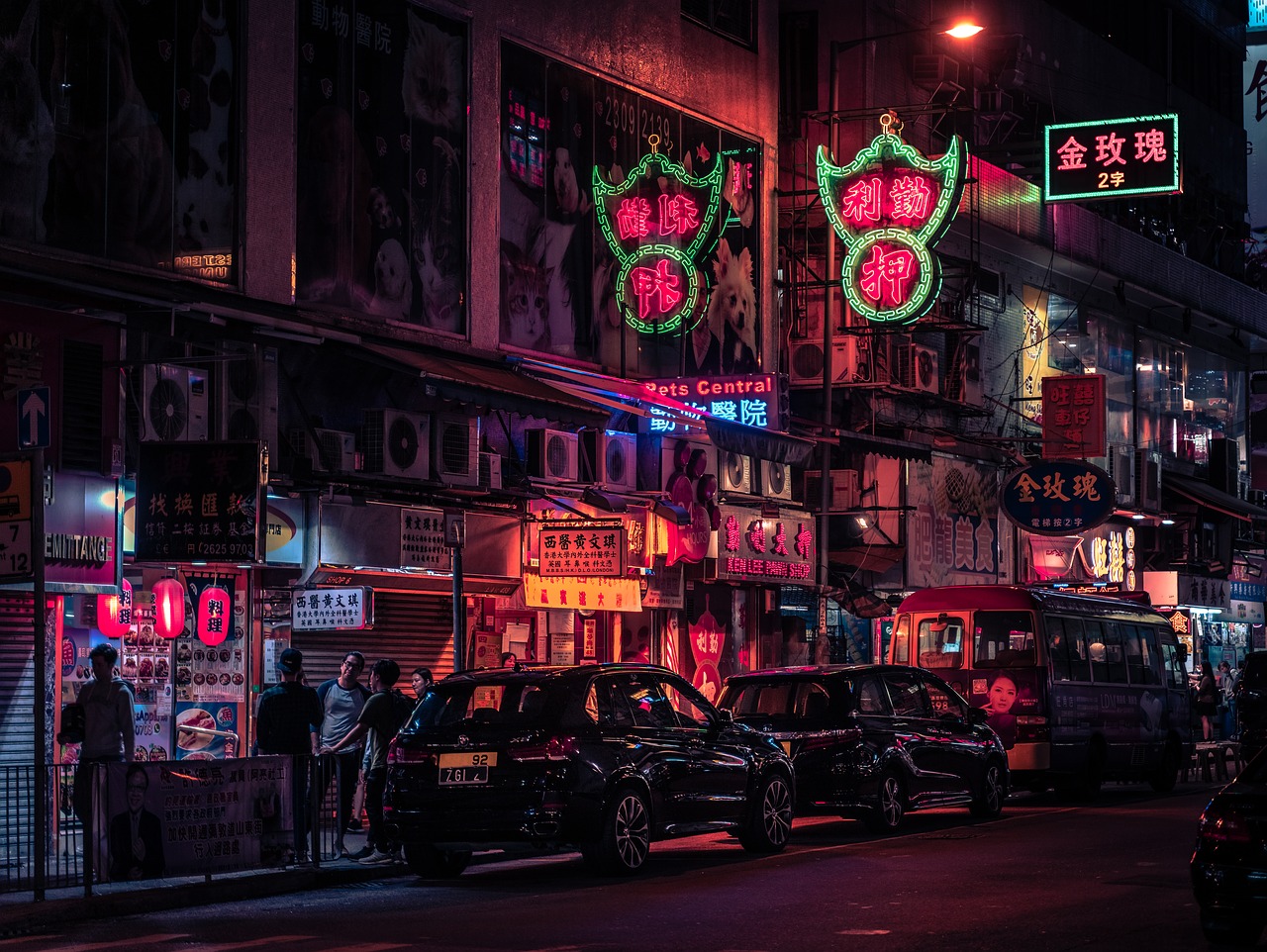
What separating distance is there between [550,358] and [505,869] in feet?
33.3

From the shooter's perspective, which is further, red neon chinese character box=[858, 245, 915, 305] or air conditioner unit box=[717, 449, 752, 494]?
red neon chinese character box=[858, 245, 915, 305]

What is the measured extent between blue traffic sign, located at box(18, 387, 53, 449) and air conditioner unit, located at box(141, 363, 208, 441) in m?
4.97

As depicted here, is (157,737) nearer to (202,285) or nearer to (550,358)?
(202,285)

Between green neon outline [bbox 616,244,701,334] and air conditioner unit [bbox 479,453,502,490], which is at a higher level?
green neon outline [bbox 616,244,701,334]

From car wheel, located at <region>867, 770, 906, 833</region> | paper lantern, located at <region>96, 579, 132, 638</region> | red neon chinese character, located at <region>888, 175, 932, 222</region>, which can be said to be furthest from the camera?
red neon chinese character, located at <region>888, 175, 932, 222</region>

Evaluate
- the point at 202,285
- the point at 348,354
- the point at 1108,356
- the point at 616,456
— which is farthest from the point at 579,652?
the point at 1108,356

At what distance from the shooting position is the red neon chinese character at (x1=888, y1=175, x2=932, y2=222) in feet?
97.8

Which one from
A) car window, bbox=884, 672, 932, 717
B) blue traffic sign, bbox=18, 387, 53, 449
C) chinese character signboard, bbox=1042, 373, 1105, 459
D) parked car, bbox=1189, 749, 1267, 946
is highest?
chinese character signboard, bbox=1042, 373, 1105, 459

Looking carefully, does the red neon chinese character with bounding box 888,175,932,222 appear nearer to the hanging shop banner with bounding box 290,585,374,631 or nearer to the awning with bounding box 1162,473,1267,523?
the hanging shop banner with bounding box 290,585,374,631

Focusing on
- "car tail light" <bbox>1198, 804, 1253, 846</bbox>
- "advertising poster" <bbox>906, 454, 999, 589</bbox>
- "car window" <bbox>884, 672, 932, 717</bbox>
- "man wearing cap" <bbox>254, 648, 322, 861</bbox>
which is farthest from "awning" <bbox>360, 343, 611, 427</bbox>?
"advertising poster" <bbox>906, 454, 999, 589</bbox>

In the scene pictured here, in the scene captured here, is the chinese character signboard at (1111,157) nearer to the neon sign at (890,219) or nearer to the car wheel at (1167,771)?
the neon sign at (890,219)

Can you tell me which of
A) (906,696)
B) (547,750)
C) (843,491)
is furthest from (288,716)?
(843,491)

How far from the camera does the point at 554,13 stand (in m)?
26.2

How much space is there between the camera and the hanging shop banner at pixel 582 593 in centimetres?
2541
